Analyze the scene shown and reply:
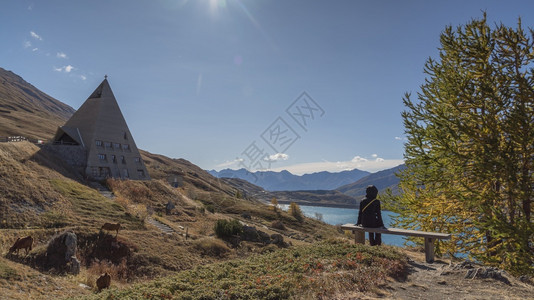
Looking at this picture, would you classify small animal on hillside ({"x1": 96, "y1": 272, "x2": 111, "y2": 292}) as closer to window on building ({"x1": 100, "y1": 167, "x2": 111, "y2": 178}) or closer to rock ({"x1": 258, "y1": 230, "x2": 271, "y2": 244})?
rock ({"x1": 258, "y1": 230, "x2": 271, "y2": 244})

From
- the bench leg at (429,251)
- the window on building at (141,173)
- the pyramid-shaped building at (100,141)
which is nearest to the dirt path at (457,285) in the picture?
the bench leg at (429,251)

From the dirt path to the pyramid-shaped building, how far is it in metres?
35.8

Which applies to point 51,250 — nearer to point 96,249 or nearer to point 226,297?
point 96,249

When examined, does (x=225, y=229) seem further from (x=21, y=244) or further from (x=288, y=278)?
(x=288, y=278)

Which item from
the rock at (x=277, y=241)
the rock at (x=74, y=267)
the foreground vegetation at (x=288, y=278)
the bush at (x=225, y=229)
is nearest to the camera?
the foreground vegetation at (x=288, y=278)

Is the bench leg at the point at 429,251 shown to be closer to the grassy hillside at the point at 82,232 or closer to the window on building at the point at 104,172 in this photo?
the grassy hillside at the point at 82,232

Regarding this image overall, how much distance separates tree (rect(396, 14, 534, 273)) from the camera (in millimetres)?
10750

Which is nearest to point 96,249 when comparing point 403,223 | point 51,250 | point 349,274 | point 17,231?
point 51,250

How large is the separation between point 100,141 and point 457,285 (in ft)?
133

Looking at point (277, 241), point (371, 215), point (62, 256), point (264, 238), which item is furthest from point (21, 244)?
point (277, 241)

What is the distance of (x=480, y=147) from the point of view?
11703 mm

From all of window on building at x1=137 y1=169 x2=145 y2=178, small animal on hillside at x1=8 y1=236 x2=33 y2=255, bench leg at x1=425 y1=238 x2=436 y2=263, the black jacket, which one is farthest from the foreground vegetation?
window on building at x1=137 y1=169 x2=145 y2=178

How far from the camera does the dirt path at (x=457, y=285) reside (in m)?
7.62

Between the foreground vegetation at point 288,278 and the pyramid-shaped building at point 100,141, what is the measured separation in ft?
103
